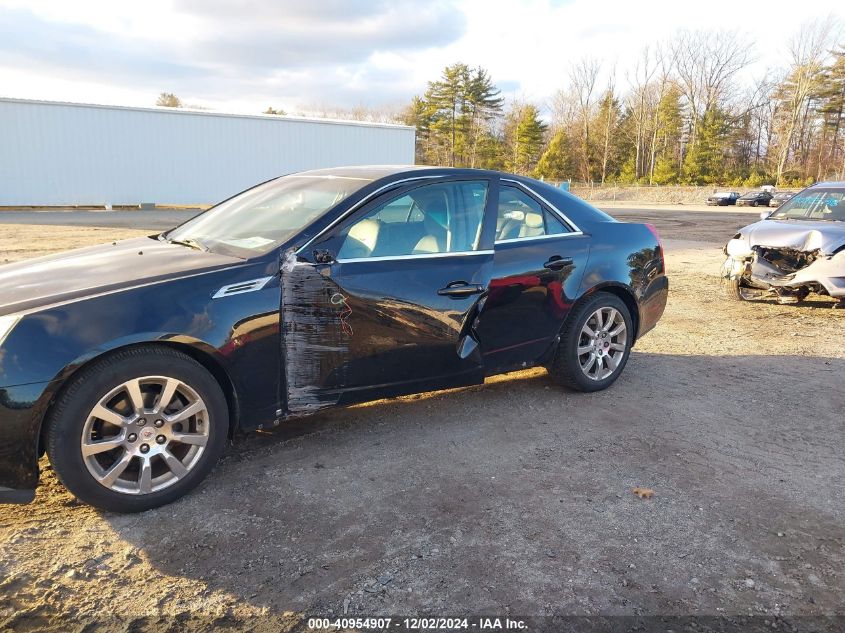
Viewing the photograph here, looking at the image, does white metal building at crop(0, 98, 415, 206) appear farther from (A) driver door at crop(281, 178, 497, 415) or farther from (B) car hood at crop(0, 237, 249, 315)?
(A) driver door at crop(281, 178, 497, 415)

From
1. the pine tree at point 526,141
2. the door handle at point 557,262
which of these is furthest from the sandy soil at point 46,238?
the pine tree at point 526,141

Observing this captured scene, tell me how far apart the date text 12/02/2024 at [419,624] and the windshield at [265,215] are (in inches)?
73.4

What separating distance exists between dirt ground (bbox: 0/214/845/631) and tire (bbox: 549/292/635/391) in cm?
17

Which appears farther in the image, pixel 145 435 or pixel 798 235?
pixel 798 235

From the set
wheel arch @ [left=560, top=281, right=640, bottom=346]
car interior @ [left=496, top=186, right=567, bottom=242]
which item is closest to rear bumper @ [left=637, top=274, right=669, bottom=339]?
wheel arch @ [left=560, top=281, right=640, bottom=346]

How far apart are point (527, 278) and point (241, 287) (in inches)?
75.3

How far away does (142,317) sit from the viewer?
2830 millimetres

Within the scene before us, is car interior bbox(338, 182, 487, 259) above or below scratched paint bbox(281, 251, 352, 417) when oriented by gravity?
above

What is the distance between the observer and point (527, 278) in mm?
4164

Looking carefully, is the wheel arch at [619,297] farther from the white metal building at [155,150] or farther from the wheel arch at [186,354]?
the white metal building at [155,150]

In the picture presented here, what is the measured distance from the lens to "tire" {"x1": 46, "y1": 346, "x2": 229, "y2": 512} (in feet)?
8.88

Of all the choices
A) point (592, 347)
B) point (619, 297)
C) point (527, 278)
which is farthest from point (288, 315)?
point (619, 297)

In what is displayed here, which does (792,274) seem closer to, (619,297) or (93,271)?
(619,297)

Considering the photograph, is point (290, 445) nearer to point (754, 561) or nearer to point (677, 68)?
point (754, 561)
